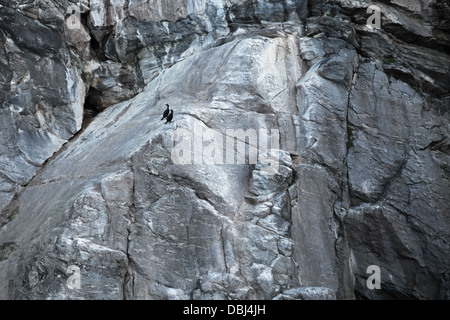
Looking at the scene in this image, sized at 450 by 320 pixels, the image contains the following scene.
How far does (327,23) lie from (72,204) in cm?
735

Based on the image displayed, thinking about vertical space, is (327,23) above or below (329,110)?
above

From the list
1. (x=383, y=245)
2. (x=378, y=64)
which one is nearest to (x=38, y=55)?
(x=378, y=64)

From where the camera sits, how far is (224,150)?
10.4m

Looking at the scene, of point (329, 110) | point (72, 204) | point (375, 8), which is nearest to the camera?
point (72, 204)

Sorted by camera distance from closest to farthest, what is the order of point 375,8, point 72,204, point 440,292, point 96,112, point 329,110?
point 72,204 → point 440,292 → point 329,110 → point 375,8 → point 96,112

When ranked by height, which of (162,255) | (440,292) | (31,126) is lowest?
(440,292)

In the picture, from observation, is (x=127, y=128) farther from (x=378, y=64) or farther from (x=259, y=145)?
(x=378, y=64)

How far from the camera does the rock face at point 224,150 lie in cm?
938

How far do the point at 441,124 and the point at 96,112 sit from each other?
29.2 ft

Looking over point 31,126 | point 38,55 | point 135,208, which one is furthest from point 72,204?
point 38,55

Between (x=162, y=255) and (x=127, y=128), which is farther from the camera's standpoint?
(x=127, y=128)

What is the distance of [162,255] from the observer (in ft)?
30.9

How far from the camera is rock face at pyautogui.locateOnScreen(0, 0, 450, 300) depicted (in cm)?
938

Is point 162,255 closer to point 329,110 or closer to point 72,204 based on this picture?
point 72,204
